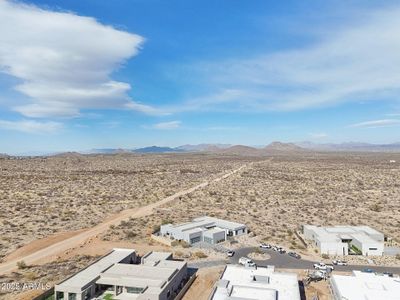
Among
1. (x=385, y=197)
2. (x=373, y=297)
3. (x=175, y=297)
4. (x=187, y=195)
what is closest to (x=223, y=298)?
(x=175, y=297)

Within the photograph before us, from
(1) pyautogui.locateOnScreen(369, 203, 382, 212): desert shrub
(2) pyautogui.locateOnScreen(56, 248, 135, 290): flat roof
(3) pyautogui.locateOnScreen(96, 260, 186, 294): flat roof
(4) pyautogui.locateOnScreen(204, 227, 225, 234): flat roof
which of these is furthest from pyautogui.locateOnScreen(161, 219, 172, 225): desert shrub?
(1) pyautogui.locateOnScreen(369, 203, 382, 212): desert shrub

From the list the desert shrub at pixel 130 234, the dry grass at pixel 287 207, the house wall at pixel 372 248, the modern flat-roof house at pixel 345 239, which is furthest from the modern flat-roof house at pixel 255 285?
the desert shrub at pixel 130 234

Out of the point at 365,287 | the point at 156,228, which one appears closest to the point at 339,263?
the point at 365,287

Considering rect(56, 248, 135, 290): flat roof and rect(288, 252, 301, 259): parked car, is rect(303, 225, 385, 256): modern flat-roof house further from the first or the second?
rect(56, 248, 135, 290): flat roof

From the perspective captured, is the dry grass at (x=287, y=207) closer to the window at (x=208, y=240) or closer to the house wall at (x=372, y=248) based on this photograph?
the house wall at (x=372, y=248)

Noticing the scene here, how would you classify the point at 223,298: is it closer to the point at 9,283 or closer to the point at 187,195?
the point at 9,283

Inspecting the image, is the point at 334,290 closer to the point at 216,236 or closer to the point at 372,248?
the point at 372,248

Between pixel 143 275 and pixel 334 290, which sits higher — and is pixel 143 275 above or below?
above
